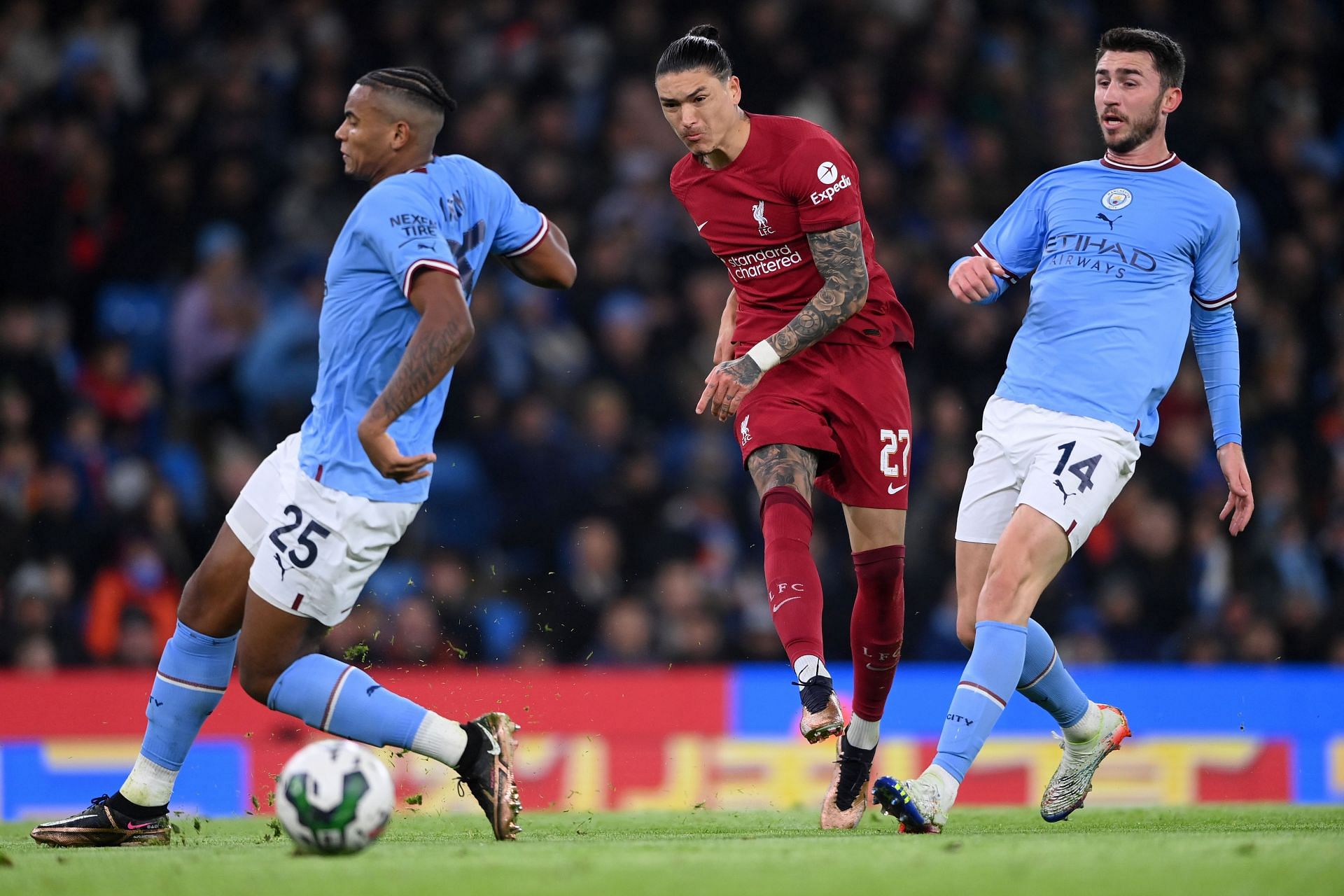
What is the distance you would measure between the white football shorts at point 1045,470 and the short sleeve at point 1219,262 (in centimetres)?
64

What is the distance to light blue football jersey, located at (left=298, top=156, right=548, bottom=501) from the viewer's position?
4762mm

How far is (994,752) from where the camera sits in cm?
924

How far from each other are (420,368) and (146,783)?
71.1 inches

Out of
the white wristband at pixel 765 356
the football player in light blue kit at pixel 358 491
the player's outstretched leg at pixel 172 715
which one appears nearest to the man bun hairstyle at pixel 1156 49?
the white wristband at pixel 765 356

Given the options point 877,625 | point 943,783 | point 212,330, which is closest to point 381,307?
point 877,625

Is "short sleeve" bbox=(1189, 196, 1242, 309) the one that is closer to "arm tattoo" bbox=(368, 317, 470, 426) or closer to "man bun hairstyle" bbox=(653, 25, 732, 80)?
"man bun hairstyle" bbox=(653, 25, 732, 80)

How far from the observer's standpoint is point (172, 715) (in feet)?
17.0

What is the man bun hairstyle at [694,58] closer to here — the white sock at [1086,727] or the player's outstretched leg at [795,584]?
the player's outstretched leg at [795,584]

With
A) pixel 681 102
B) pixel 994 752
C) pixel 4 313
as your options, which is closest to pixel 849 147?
pixel 994 752

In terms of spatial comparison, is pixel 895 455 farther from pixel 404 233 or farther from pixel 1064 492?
pixel 404 233

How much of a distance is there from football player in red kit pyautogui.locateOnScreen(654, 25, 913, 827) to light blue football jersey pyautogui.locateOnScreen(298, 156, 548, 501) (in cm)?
103

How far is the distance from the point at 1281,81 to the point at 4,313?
11083mm

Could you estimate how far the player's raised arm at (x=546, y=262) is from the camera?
532 cm

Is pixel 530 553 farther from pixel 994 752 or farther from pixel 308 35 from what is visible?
pixel 308 35
